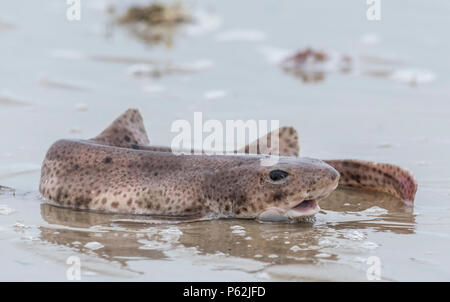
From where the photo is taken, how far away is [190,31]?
16.1 metres

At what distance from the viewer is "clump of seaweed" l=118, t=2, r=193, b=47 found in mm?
16188

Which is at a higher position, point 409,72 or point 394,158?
point 409,72

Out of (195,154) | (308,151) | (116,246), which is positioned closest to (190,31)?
(308,151)

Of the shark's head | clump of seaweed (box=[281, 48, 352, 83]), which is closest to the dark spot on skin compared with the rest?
the shark's head

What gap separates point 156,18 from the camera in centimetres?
1661

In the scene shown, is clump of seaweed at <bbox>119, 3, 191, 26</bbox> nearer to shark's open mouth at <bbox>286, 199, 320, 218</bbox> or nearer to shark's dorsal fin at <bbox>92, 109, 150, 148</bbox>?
shark's dorsal fin at <bbox>92, 109, 150, 148</bbox>

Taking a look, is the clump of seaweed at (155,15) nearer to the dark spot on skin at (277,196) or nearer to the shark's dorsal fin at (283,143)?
the shark's dorsal fin at (283,143)

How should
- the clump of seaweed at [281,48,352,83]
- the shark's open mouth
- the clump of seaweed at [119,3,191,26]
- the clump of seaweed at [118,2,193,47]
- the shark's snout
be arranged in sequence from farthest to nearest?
the clump of seaweed at [119,3,191,26]
the clump of seaweed at [118,2,193,47]
the clump of seaweed at [281,48,352,83]
the shark's open mouth
the shark's snout

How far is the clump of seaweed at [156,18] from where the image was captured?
16188 mm

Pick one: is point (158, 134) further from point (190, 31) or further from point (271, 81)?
point (190, 31)

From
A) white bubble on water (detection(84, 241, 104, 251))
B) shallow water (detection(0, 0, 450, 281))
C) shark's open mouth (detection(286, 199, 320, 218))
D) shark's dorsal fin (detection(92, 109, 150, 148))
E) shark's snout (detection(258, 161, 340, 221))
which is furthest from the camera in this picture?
shark's dorsal fin (detection(92, 109, 150, 148))
